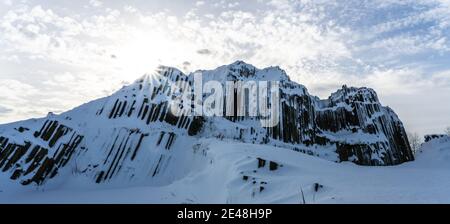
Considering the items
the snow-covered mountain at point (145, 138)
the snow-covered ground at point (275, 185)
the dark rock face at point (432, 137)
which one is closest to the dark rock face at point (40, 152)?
the snow-covered mountain at point (145, 138)

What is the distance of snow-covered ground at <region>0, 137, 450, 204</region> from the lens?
22.4m

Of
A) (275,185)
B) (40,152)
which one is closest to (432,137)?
(40,152)

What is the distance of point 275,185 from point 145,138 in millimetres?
61686

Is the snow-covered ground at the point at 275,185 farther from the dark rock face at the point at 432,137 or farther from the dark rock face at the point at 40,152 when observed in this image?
the dark rock face at the point at 432,137

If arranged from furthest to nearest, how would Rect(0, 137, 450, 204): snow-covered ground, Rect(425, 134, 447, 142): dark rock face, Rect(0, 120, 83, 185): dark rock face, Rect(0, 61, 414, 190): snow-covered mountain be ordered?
Rect(425, 134, 447, 142): dark rock face < Rect(0, 61, 414, 190): snow-covered mountain < Rect(0, 120, 83, 185): dark rock face < Rect(0, 137, 450, 204): snow-covered ground

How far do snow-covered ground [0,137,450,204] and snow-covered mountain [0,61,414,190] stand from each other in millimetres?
3325

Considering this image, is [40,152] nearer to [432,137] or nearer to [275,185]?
[275,185]

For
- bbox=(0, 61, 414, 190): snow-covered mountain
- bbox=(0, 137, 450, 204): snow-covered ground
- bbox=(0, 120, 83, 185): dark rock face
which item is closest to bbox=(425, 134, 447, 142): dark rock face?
bbox=(0, 61, 414, 190): snow-covered mountain

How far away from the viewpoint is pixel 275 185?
30438mm

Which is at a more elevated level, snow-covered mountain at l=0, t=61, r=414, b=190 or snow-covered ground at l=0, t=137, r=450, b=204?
snow-covered mountain at l=0, t=61, r=414, b=190

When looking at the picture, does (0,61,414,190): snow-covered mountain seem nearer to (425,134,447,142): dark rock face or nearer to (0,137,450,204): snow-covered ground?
(0,137,450,204): snow-covered ground

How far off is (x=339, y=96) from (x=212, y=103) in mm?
51547
